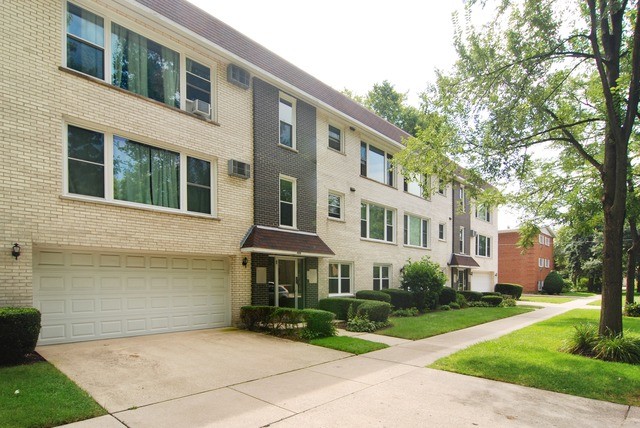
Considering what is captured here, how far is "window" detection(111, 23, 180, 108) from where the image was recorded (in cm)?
1020

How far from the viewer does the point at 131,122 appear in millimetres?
10211

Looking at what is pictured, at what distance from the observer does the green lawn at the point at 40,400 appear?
4.81m

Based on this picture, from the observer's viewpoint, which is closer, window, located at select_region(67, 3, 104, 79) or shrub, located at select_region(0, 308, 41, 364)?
shrub, located at select_region(0, 308, 41, 364)

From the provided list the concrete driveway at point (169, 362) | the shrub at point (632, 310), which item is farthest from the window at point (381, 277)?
the shrub at point (632, 310)

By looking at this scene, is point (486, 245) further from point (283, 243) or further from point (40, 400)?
point (40, 400)

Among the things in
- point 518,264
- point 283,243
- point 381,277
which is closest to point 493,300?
point 381,277

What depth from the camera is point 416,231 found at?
23594 millimetres

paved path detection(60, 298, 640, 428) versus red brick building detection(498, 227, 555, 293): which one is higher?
paved path detection(60, 298, 640, 428)

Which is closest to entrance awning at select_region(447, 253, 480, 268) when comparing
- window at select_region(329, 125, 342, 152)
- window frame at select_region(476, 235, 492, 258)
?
window frame at select_region(476, 235, 492, 258)

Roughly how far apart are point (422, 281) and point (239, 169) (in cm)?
1061

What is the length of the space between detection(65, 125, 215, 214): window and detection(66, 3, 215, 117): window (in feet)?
4.95

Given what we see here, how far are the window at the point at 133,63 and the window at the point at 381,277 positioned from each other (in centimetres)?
1165

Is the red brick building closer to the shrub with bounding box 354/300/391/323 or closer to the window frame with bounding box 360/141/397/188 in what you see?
the window frame with bounding box 360/141/397/188

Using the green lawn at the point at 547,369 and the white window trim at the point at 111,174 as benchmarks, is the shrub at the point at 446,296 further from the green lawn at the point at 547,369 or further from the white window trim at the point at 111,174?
the white window trim at the point at 111,174
